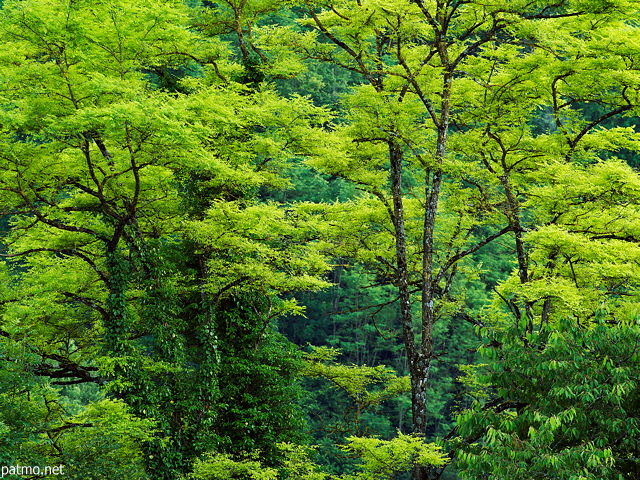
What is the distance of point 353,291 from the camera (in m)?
29.4

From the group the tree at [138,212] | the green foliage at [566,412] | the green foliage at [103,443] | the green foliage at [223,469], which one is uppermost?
the tree at [138,212]

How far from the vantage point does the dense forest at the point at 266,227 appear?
761 centimetres

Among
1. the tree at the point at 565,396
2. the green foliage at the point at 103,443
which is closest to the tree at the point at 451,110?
the tree at the point at 565,396

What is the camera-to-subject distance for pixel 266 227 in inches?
416

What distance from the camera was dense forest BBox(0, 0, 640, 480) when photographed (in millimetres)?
7609

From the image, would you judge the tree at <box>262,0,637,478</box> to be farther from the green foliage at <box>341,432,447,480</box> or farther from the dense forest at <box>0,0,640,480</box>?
the green foliage at <box>341,432,447,480</box>

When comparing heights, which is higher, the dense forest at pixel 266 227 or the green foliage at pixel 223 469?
the dense forest at pixel 266 227

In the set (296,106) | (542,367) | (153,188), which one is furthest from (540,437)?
(153,188)

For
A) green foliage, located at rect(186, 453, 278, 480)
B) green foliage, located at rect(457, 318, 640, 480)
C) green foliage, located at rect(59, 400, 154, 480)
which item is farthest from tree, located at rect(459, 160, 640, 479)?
green foliage, located at rect(59, 400, 154, 480)

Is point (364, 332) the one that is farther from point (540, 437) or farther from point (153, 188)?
point (540, 437)

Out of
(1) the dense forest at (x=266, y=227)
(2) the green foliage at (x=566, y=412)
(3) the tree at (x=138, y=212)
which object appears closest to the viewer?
(2) the green foliage at (x=566, y=412)

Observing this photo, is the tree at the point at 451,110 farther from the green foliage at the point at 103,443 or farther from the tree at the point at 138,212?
the green foliage at the point at 103,443

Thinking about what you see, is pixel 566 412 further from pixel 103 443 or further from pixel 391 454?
pixel 103 443

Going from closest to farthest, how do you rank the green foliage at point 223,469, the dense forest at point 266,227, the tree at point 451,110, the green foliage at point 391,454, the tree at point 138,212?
the dense forest at point 266,227
the tree at point 138,212
the green foliage at point 391,454
the green foliage at point 223,469
the tree at point 451,110
